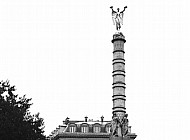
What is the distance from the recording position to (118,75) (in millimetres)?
36312

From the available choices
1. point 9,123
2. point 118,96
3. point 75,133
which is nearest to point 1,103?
point 9,123

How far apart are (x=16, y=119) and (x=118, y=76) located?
9.18 metres

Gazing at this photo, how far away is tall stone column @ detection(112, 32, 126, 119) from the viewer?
35.5 meters

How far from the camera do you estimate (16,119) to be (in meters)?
38.8

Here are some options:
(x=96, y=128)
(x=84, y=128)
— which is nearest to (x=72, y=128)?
(x=84, y=128)

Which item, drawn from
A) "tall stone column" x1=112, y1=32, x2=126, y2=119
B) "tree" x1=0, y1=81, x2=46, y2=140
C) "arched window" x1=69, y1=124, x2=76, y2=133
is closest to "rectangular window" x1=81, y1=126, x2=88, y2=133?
"arched window" x1=69, y1=124, x2=76, y2=133

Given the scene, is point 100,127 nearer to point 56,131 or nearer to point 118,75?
point 56,131

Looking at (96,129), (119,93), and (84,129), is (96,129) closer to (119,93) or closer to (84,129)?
(84,129)

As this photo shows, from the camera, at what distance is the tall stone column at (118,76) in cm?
3547

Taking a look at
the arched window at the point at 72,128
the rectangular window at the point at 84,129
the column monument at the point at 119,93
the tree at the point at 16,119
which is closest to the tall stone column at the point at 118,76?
the column monument at the point at 119,93

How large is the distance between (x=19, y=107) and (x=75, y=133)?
40.4 m

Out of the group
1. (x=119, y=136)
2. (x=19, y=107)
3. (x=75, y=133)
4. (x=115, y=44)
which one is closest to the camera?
(x=119, y=136)

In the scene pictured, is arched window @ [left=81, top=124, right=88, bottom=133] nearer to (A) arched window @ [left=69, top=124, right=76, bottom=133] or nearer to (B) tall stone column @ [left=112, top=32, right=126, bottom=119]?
(A) arched window @ [left=69, top=124, right=76, bottom=133]

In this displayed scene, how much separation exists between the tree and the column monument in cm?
791
